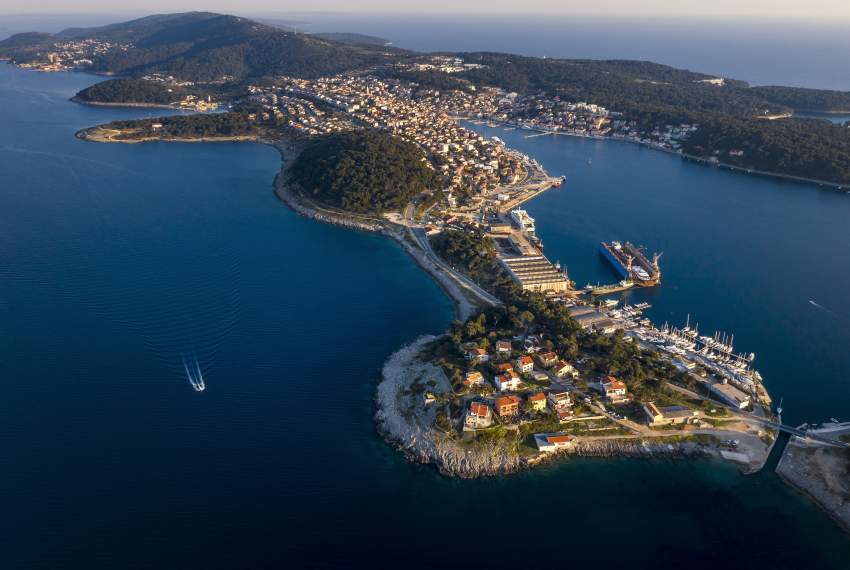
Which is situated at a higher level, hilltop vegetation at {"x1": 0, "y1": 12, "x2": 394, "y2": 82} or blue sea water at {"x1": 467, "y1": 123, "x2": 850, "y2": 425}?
hilltop vegetation at {"x1": 0, "y1": 12, "x2": 394, "y2": 82}

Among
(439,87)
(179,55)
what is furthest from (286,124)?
(179,55)

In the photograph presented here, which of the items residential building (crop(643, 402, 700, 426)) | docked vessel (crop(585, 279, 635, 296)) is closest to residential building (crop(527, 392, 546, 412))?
residential building (crop(643, 402, 700, 426))

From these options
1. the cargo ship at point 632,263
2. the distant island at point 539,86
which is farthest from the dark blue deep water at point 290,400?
the distant island at point 539,86

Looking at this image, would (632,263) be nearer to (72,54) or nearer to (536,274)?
(536,274)

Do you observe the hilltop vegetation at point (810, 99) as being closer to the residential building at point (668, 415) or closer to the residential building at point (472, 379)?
the residential building at point (668, 415)

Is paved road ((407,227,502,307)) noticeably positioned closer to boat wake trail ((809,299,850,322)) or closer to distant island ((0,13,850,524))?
distant island ((0,13,850,524))

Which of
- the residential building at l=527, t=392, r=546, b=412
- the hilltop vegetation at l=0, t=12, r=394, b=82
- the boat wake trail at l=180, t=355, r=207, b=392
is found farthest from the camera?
the hilltop vegetation at l=0, t=12, r=394, b=82
